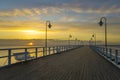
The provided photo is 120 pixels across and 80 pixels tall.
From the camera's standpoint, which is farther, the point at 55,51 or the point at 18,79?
the point at 55,51

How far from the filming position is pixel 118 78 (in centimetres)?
1159

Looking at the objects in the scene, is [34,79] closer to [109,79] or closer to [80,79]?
[80,79]

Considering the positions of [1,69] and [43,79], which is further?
[1,69]

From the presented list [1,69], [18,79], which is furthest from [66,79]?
[1,69]

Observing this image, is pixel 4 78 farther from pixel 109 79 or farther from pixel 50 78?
pixel 109 79

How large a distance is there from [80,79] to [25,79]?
95.7 inches

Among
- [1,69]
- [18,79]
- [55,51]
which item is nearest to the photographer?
[18,79]

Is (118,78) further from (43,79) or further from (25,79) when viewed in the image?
(25,79)

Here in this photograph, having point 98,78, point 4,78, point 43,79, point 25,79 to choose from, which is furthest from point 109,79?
point 4,78

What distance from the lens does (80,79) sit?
1099cm

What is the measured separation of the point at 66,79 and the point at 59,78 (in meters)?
0.41

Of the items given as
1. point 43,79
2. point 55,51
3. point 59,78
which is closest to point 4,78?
point 43,79

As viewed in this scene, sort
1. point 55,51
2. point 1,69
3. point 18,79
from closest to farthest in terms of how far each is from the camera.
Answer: point 18,79 → point 1,69 → point 55,51

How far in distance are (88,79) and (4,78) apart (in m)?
3.78
